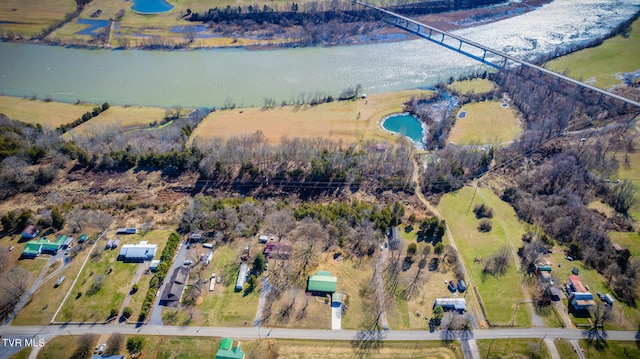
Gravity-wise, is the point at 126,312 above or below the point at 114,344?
above

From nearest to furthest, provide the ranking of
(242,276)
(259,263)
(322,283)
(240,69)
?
(322,283), (242,276), (259,263), (240,69)

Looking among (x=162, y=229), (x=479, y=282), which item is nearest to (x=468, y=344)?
(x=479, y=282)

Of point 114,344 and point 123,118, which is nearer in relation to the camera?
point 114,344

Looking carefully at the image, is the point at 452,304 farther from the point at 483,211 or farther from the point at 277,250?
the point at 277,250

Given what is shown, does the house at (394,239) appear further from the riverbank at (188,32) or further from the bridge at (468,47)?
the riverbank at (188,32)

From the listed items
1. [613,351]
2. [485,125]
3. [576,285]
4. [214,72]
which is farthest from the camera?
[214,72]

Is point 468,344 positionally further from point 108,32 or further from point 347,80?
point 108,32

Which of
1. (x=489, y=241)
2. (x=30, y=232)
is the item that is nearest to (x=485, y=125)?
(x=489, y=241)
